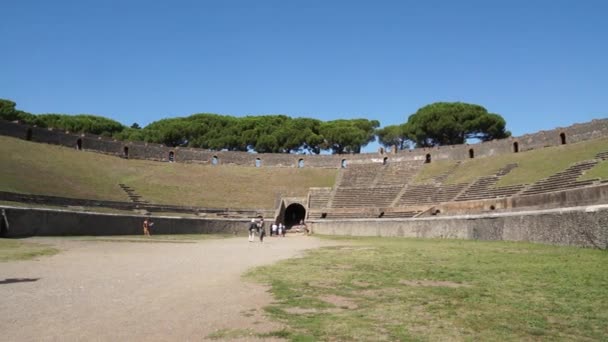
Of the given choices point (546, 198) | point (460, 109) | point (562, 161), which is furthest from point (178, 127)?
point (546, 198)

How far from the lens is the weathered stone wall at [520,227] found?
11.4 meters

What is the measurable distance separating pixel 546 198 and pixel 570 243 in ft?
22.2

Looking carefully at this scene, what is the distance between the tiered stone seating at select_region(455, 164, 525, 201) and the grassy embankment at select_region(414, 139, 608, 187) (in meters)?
0.66

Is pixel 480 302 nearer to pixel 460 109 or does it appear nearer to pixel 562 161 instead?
pixel 562 161

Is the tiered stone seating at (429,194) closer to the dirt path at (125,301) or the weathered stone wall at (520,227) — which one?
the weathered stone wall at (520,227)

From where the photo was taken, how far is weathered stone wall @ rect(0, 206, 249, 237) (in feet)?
66.1

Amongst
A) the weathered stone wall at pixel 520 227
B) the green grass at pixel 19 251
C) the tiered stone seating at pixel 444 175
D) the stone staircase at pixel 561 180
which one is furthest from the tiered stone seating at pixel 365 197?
the green grass at pixel 19 251

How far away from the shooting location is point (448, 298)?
663 centimetres

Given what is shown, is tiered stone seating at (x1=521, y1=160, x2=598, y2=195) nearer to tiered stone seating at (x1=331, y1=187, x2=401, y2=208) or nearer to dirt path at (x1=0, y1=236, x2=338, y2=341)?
tiered stone seating at (x1=331, y1=187, x2=401, y2=208)

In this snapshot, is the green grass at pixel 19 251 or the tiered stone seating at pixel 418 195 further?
the tiered stone seating at pixel 418 195

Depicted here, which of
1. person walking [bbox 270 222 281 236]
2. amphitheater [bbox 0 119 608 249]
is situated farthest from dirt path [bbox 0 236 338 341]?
person walking [bbox 270 222 281 236]

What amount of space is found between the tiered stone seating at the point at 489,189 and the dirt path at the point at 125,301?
24.9 m

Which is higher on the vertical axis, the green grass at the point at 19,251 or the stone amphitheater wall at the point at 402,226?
the stone amphitheater wall at the point at 402,226

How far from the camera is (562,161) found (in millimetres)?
33250
